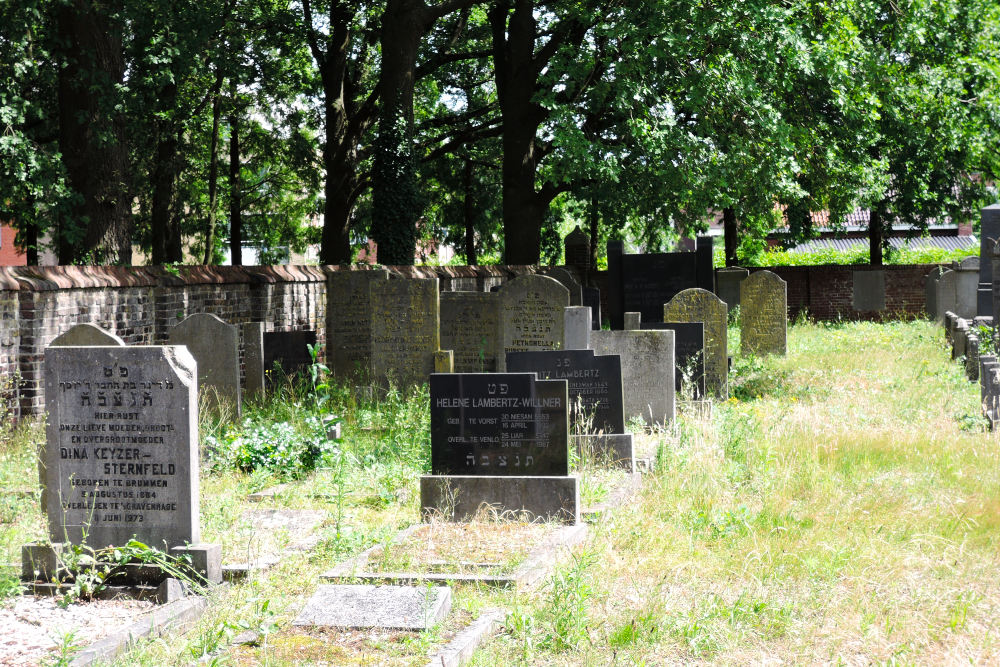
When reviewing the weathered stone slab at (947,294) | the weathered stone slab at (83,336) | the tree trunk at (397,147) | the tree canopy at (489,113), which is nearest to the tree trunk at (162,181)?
the tree canopy at (489,113)

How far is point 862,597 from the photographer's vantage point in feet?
17.7

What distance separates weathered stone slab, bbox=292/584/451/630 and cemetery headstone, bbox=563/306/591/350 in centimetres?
657

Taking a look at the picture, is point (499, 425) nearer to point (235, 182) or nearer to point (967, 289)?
point (967, 289)

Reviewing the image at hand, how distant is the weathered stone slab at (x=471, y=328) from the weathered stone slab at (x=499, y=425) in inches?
274

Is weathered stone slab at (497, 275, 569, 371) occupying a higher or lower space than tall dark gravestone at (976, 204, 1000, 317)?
lower

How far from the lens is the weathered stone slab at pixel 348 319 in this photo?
50.3ft

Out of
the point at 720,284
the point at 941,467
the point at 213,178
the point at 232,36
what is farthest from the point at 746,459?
the point at 213,178

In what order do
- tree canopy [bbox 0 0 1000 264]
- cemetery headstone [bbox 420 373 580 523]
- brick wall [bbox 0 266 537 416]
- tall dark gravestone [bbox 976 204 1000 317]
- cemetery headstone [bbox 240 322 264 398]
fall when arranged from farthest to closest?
tree canopy [bbox 0 0 1000 264]
tall dark gravestone [bbox 976 204 1000 317]
cemetery headstone [bbox 240 322 264 398]
brick wall [bbox 0 266 537 416]
cemetery headstone [bbox 420 373 580 523]

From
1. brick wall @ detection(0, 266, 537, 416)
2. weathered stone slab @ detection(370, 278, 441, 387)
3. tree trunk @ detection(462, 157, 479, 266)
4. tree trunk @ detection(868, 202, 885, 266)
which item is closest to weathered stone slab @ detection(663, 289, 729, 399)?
weathered stone slab @ detection(370, 278, 441, 387)

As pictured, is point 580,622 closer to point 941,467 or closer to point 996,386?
point 941,467

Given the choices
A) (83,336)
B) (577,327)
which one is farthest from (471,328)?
(83,336)

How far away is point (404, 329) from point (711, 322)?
4.16 m

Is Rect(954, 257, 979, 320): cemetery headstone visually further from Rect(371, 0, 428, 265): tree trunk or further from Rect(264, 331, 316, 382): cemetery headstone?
Rect(264, 331, 316, 382): cemetery headstone

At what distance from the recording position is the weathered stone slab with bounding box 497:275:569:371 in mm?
13523
